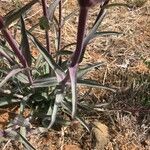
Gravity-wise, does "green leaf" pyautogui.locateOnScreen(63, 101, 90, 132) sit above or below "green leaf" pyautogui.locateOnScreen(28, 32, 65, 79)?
below

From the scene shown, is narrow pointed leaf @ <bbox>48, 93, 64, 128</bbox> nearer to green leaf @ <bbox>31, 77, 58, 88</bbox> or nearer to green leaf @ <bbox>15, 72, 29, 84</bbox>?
green leaf @ <bbox>31, 77, 58, 88</bbox>

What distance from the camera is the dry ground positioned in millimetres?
2137

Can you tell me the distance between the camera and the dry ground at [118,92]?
7.01 feet

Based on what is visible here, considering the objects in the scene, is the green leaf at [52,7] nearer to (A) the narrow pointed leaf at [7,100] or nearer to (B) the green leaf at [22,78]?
(B) the green leaf at [22,78]

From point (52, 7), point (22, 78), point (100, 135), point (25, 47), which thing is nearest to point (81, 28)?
point (52, 7)

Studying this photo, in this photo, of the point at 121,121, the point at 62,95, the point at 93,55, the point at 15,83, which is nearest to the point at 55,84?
the point at 62,95

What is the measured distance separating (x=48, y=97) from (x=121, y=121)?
15.6 inches

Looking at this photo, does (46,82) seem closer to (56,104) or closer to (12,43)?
Result: (56,104)

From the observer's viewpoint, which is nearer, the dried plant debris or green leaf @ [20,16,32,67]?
green leaf @ [20,16,32,67]

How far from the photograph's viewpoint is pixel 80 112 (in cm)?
222

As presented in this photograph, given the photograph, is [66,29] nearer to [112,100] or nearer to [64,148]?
[112,100]

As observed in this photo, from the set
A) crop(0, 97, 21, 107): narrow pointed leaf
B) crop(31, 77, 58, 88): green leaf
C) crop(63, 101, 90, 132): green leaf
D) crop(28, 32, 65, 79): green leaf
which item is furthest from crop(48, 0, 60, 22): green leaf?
crop(0, 97, 21, 107): narrow pointed leaf

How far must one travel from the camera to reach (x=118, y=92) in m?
2.29

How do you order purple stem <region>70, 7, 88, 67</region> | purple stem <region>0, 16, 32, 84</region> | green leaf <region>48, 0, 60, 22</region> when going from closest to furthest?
purple stem <region>70, 7, 88, 67</region>
purple stem <region>0, 16, 32, 84</region>
green leaf <region>48, 0, 60, 22</region>
